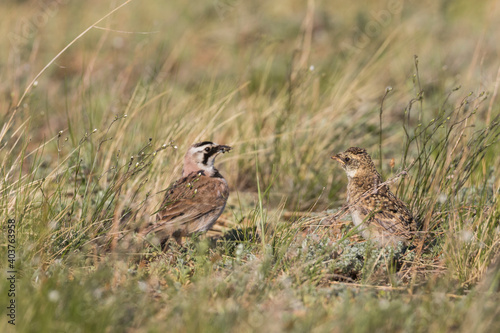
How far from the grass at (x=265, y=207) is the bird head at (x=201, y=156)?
249 millimetres

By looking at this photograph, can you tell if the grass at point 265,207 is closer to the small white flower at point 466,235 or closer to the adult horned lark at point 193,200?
the small white flower at point 466,235

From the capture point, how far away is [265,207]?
23.3ft

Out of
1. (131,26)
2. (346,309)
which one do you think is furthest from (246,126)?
(131,26)

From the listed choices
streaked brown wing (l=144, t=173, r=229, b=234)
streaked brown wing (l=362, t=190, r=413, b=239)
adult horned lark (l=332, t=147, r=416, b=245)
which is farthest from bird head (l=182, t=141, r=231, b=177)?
streaked brown wing (l=362, t=190, r=413, b=239)

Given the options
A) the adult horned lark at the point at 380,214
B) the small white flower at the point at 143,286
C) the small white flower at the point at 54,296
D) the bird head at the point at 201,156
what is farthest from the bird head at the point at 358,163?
the small white flower at the point at 54,296

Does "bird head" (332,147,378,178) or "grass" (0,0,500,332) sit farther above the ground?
"bird head" (332,147,378,178)

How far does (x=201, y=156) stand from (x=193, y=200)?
0.58 meters

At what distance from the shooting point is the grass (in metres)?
A: 4.19

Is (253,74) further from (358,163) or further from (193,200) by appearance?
(193,200)

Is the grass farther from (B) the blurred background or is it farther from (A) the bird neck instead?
(A) the bird neck

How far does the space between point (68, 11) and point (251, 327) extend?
11.5 metres

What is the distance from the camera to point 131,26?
43.0 feet

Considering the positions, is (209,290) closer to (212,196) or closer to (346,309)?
(346,309)

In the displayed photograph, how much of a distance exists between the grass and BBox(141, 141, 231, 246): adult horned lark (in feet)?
0.66
